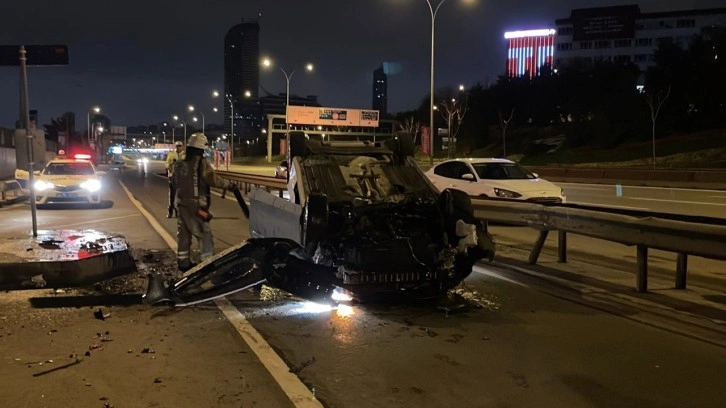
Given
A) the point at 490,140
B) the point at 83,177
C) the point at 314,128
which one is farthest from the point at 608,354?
the point at 490,140

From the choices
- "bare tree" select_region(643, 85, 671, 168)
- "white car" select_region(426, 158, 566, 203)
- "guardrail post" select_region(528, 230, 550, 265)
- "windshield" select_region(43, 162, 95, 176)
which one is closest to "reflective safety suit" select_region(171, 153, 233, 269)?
"guardrail post" select_region(528, 230, 550, 265)

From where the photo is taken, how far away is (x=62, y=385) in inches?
193

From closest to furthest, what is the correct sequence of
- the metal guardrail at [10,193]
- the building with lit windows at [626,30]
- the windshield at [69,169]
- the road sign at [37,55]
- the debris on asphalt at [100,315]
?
1. the debris on asphalt at [100,315]
2. the road sign at [37,55]
3. the windshield at [69,169]
4. the metal guardrail at [10,193]
5. the building with lit windows at [626,30]

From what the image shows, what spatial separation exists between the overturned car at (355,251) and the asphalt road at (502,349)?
0.31m

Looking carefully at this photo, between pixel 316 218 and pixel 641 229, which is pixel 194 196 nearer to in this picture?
pixel 316 218

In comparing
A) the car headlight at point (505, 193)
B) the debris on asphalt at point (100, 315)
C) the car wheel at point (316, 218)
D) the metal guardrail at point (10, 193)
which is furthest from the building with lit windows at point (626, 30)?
the debris on asphalt at point (100, 315)

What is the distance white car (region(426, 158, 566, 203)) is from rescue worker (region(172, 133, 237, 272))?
7.26 metres

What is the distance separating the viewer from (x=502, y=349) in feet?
19.5

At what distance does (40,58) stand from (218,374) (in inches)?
411

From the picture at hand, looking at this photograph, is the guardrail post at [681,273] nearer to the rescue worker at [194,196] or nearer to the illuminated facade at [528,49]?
the rescue worker at [194,196]

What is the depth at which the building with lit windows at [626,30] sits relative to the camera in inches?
4894

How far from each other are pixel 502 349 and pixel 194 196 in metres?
4.75

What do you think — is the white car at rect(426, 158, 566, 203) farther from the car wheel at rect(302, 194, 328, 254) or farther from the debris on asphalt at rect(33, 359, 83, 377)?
the debris on asphalt at rect(33, 359, 83, 377)

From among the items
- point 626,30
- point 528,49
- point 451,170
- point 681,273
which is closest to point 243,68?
point 528,49
